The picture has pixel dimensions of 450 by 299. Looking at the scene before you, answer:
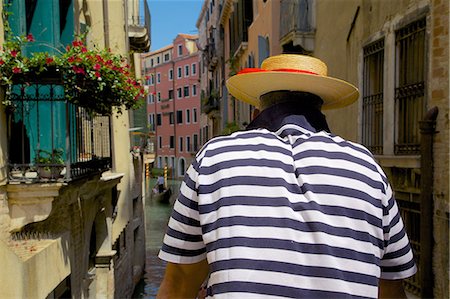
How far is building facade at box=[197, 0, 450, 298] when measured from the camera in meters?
4.17

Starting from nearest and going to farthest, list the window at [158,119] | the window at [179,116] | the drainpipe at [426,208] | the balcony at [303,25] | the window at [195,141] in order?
the drainpipe at [426,208] → the balcony at [303,25] → the window at [195,141] → the window at [179,116] → the window at [158,119]

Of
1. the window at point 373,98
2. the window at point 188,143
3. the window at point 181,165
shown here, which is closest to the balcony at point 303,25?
the window at point 373,98

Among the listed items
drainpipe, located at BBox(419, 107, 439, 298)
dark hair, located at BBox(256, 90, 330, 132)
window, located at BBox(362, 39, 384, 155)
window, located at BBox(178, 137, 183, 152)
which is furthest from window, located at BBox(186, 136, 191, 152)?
dark hair, located at BBox(256, 90, 330, 132)

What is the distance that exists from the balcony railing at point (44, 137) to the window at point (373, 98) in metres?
3.38

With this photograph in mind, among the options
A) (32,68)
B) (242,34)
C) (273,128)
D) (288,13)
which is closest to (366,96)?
(288,13)

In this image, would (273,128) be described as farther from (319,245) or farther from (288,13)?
(288,13)

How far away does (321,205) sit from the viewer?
1065 millimetres

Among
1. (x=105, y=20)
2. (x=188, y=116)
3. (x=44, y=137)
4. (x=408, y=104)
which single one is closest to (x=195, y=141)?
(x=188, y=116)

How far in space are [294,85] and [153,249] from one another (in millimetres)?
16078

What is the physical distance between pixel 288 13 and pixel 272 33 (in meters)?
2.32

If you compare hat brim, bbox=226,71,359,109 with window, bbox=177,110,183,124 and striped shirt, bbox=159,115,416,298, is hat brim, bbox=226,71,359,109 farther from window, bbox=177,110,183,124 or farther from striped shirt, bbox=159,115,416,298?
window, bbox=177,110,183,124

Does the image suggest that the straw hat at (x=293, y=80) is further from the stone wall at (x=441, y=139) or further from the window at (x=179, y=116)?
the window at (x=179, y=116)

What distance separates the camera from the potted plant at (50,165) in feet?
13.6

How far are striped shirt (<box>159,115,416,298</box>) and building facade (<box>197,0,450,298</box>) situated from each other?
133 inches
